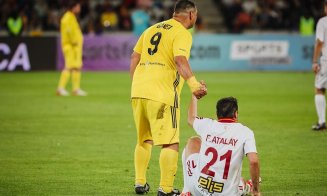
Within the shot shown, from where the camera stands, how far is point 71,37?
68.1 feet

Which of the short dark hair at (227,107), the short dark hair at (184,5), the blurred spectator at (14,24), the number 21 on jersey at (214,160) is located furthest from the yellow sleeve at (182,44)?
the blurred spectator at (14,24)

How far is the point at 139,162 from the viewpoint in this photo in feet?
29.8

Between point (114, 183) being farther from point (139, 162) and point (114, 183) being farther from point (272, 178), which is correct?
point (272, 178)

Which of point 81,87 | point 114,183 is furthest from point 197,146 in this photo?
point 81,87

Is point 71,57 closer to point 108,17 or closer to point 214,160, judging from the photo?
point 108,17

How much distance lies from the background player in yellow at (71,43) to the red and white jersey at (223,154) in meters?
13.3

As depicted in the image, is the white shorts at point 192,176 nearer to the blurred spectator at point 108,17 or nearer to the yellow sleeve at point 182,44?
the yellow sleeve at point 182,44

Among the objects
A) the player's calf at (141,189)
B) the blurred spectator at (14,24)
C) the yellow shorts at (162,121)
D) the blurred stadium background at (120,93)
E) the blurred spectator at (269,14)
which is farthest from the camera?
the blurred spectator at (269,14)

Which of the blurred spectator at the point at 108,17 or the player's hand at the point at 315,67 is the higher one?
the blurred spectator at the point at 108,17

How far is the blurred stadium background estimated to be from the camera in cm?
1037

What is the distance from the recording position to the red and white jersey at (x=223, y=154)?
7715 millimetres

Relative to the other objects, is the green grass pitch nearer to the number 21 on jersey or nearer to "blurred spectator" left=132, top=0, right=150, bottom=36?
the number 21 on jersey

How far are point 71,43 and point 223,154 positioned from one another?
45.1 ft

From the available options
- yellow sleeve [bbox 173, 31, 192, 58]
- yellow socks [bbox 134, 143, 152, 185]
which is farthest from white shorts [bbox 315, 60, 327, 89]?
yellow sleeve [bbox 173, 31, 192, 58]
